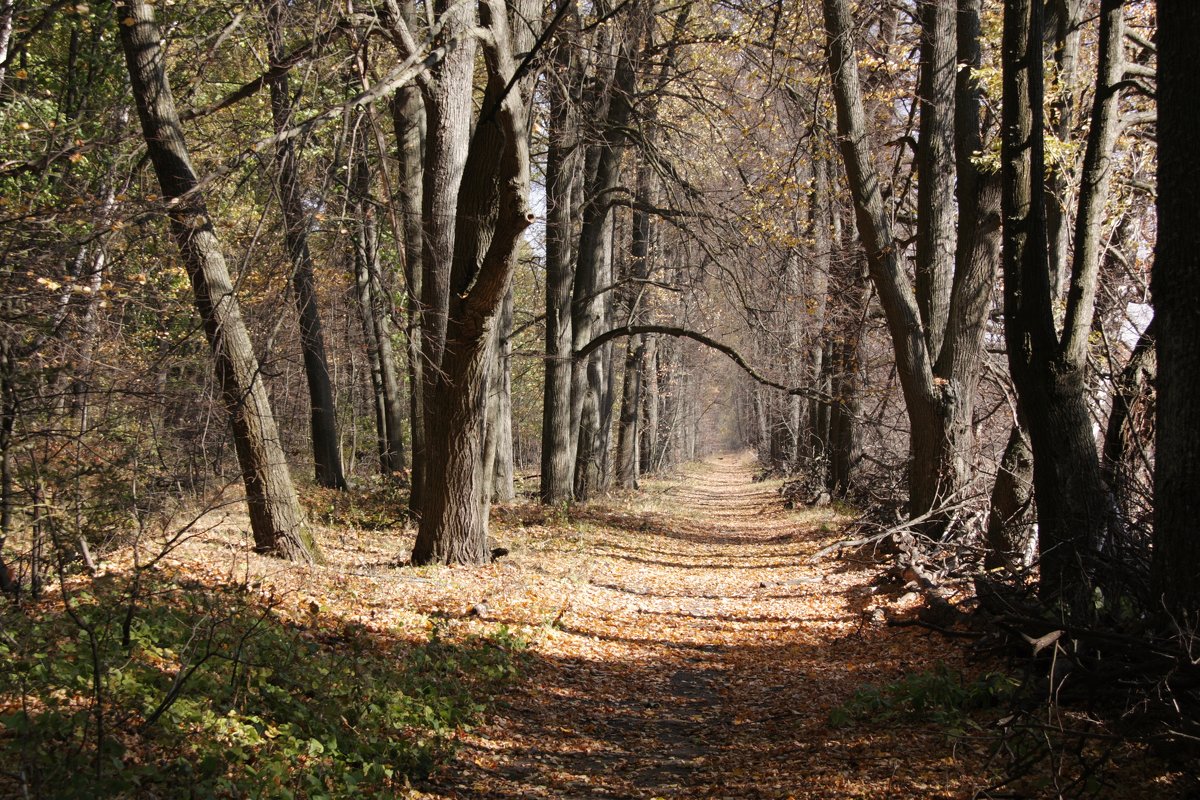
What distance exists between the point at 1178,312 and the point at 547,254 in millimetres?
12916

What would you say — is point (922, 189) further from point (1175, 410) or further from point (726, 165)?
point (1175, 410)

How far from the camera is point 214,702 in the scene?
447 centimetres

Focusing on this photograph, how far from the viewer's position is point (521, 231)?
302 inches

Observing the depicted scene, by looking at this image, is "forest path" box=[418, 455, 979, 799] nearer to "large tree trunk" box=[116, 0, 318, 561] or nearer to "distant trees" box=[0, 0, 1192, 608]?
"distant trees" box=[0, 0, 1192, 608]

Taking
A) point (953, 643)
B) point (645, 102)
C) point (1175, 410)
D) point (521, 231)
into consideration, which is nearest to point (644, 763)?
point (953, 643)

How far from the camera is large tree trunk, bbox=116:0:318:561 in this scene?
308 inches

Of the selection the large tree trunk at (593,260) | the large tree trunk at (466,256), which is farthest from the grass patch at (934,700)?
the large tree trunk at (593,260)

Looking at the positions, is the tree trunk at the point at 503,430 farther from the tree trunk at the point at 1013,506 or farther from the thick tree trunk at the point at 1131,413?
the thick tree trunk at the point at 1131,413

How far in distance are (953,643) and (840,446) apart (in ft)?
39.1

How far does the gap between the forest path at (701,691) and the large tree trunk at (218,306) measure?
10.5 feet

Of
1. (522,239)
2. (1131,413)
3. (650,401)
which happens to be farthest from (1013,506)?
(650,401)

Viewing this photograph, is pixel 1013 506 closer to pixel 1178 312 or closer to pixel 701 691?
pixel 701 691

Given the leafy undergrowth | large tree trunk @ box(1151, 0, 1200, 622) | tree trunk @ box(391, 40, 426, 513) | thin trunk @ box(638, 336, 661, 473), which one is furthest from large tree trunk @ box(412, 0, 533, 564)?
thin trunk @ box(638, 336, 661, 473)

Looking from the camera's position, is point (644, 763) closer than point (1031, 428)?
Yes
